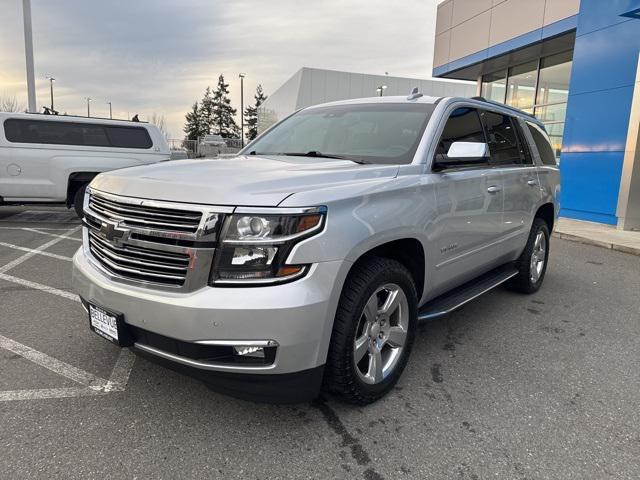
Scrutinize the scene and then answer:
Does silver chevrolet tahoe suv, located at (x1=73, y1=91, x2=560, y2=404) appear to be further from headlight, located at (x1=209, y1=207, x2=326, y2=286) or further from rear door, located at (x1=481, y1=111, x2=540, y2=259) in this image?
rear door, located at (x1=481, y1=111, x2=540, y2=259)

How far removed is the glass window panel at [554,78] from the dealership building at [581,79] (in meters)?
0.03

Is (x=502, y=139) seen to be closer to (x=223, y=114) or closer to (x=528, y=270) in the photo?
(x=528, y=270)

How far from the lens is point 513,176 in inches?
171

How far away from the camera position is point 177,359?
2.33m

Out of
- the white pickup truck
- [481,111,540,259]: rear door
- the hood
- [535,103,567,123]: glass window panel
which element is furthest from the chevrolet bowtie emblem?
[535,103,567,123]: glass window panel

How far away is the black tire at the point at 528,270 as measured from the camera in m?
4.94

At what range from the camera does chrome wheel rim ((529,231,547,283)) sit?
16.8ft

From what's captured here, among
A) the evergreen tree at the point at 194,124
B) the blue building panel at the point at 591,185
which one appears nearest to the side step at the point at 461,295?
the blue building panel at the point at 591,185

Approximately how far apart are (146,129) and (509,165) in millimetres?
8188

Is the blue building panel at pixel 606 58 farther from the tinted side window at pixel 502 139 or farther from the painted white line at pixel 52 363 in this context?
the painted white line at pixel 52 363

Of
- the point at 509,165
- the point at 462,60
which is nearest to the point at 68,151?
the point at 509,165

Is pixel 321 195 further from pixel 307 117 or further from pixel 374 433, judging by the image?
pixel 307 117

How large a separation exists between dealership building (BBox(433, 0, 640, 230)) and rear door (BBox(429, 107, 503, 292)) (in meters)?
7.92

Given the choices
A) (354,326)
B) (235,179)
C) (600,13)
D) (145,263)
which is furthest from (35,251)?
(600,13)
